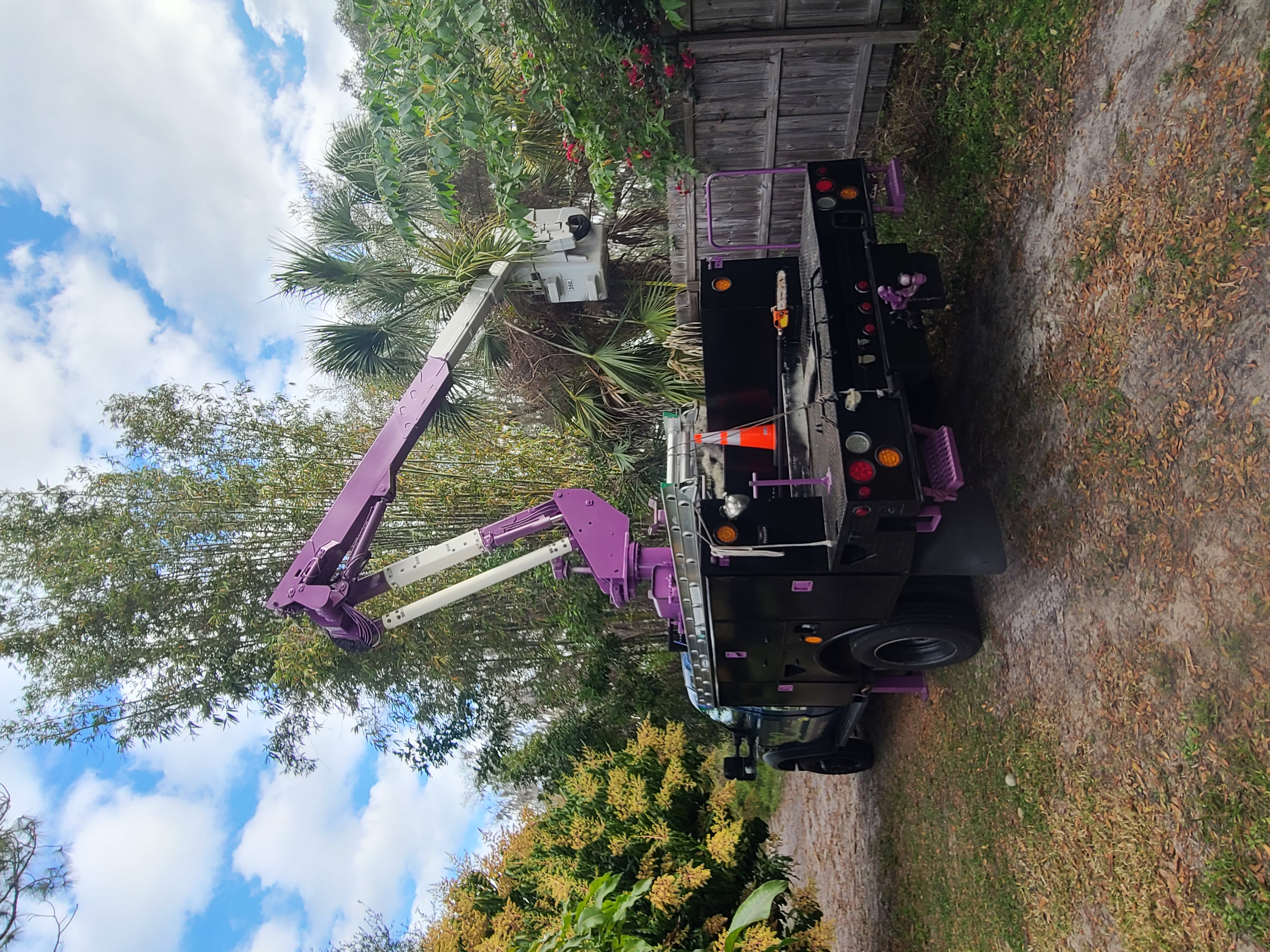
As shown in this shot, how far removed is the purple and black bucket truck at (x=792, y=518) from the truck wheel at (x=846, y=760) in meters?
0.02

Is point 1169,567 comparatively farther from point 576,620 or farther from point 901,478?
point 576,620

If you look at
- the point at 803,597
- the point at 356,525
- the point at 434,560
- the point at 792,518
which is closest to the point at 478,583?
the point at 434,560

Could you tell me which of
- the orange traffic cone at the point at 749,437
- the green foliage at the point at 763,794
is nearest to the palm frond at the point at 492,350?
the orange traffic cone at the point at 749,437

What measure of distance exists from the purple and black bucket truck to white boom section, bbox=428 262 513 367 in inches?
1.0

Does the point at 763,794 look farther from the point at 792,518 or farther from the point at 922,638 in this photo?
the point at 792,518

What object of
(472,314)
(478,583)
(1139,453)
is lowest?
(478,583)

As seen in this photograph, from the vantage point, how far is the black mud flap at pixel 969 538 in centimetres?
369

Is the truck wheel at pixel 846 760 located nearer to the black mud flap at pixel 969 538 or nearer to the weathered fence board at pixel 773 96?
the black mud flap at pixel 969 538

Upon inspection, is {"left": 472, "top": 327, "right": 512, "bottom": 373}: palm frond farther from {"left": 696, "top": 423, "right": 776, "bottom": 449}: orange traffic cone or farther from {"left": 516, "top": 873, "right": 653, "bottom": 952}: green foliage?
{"left": 516, "top": 873, "right": 653, "bottom": 952}: green foliage

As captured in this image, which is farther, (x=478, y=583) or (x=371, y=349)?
(x=371, y=349)

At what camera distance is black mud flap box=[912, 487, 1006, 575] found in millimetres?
3693

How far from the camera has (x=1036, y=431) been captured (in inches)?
150

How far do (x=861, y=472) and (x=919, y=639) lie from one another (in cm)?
160

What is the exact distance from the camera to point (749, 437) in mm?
4480
